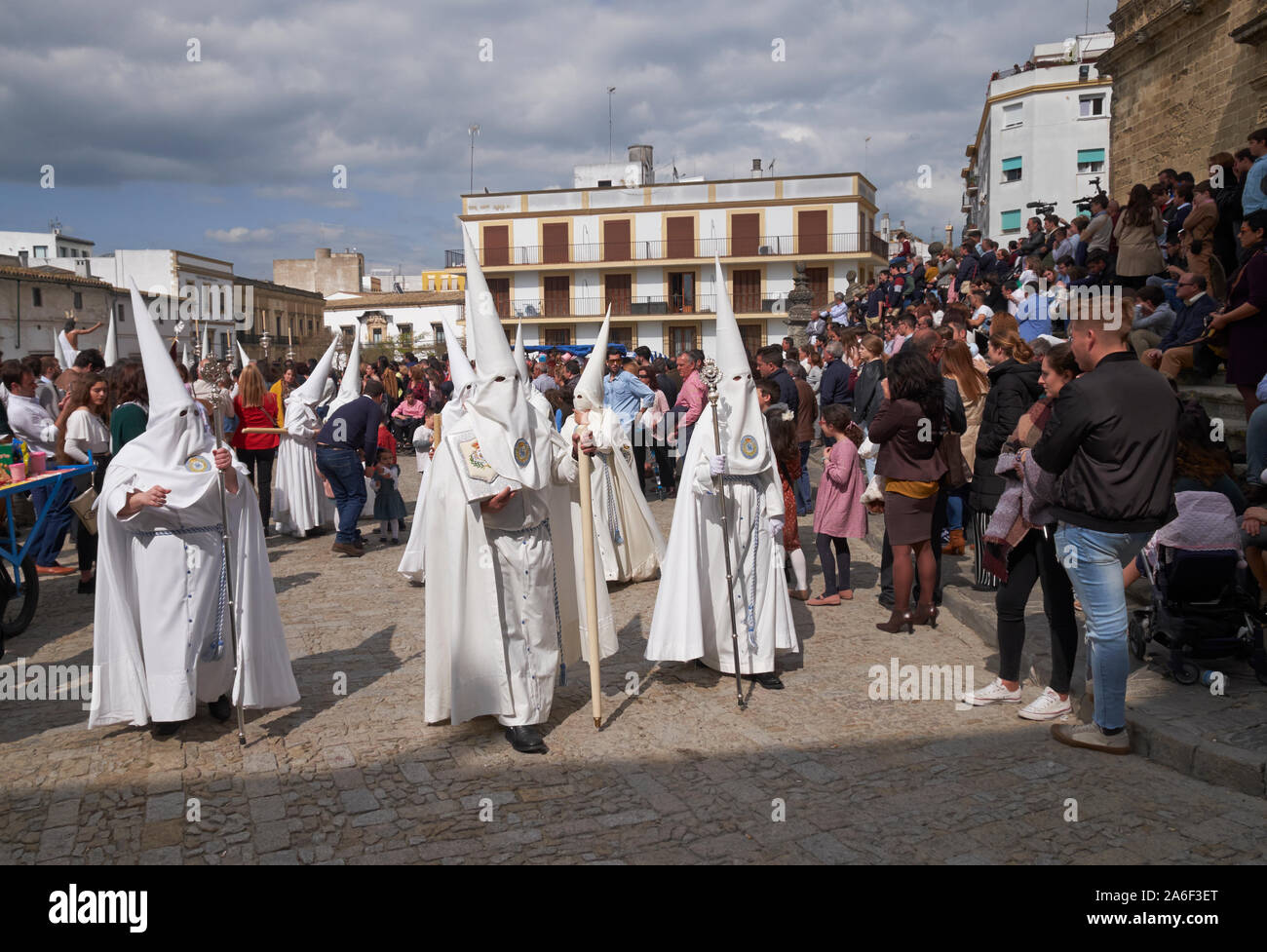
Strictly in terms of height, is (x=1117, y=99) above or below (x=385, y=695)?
above

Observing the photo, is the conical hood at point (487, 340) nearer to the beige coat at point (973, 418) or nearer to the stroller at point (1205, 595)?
the stroller at point (1205, 595)

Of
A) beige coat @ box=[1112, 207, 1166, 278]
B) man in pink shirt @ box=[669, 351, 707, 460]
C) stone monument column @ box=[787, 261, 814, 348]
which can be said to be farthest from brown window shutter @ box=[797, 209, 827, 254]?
man in pink shirt @ box=[669, 351, 707, 460]

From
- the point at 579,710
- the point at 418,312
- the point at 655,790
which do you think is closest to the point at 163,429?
the point at 579,710

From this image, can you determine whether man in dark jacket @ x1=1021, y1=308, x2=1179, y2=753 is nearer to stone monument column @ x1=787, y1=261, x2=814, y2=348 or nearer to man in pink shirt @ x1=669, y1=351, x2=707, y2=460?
man in pink shirt @ x1=669, y1=351, x2=707, y2=460

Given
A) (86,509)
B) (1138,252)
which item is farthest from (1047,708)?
(1138,252)

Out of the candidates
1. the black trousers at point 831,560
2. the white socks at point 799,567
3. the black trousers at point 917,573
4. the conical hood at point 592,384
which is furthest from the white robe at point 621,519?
the black trousers at point 917,573

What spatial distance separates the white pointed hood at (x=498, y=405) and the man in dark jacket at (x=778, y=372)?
4.85 metres

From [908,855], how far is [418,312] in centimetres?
5572

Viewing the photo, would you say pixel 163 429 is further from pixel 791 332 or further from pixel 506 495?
pixel 791 332

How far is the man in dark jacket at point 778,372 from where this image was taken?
9695 millimetres

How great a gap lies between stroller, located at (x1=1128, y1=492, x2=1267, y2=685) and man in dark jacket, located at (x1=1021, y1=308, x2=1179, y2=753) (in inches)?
36.2

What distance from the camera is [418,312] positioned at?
56781mm

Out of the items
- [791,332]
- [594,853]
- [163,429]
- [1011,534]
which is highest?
[791,332]

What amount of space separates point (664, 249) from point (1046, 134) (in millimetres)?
18015
